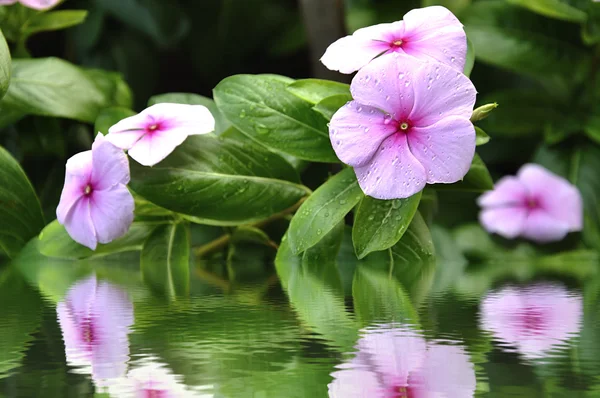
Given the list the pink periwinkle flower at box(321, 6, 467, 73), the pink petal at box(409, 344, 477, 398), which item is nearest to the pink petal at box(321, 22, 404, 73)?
the pink periwinkle flower at box(321, 6, 467, 73)

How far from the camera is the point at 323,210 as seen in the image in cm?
65

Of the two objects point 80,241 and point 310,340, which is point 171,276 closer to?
point 80,241

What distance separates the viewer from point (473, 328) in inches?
16.1

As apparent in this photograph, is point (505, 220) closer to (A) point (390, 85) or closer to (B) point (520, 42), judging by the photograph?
(B) point (520, 42)

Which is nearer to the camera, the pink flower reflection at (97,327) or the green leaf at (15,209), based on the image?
the pink flower reflection at (97,327)

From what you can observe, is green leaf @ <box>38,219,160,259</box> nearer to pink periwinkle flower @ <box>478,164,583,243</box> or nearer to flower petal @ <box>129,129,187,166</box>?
flower petal @ <box>129,129,187,166</box>

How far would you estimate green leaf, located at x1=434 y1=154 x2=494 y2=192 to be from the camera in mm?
704

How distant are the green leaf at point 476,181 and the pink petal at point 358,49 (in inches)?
5.6

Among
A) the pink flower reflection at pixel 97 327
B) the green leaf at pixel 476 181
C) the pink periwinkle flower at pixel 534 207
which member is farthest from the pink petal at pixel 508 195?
the pink flower reflection at pixel 97 327

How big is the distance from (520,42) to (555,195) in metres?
0.21

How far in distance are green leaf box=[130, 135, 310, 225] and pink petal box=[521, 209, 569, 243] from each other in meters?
0.46

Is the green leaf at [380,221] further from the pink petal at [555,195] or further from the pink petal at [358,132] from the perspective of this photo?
the pink petal at [555,195]

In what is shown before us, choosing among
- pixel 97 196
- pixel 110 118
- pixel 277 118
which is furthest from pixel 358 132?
pixel 110 118

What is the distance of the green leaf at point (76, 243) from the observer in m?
0.75
